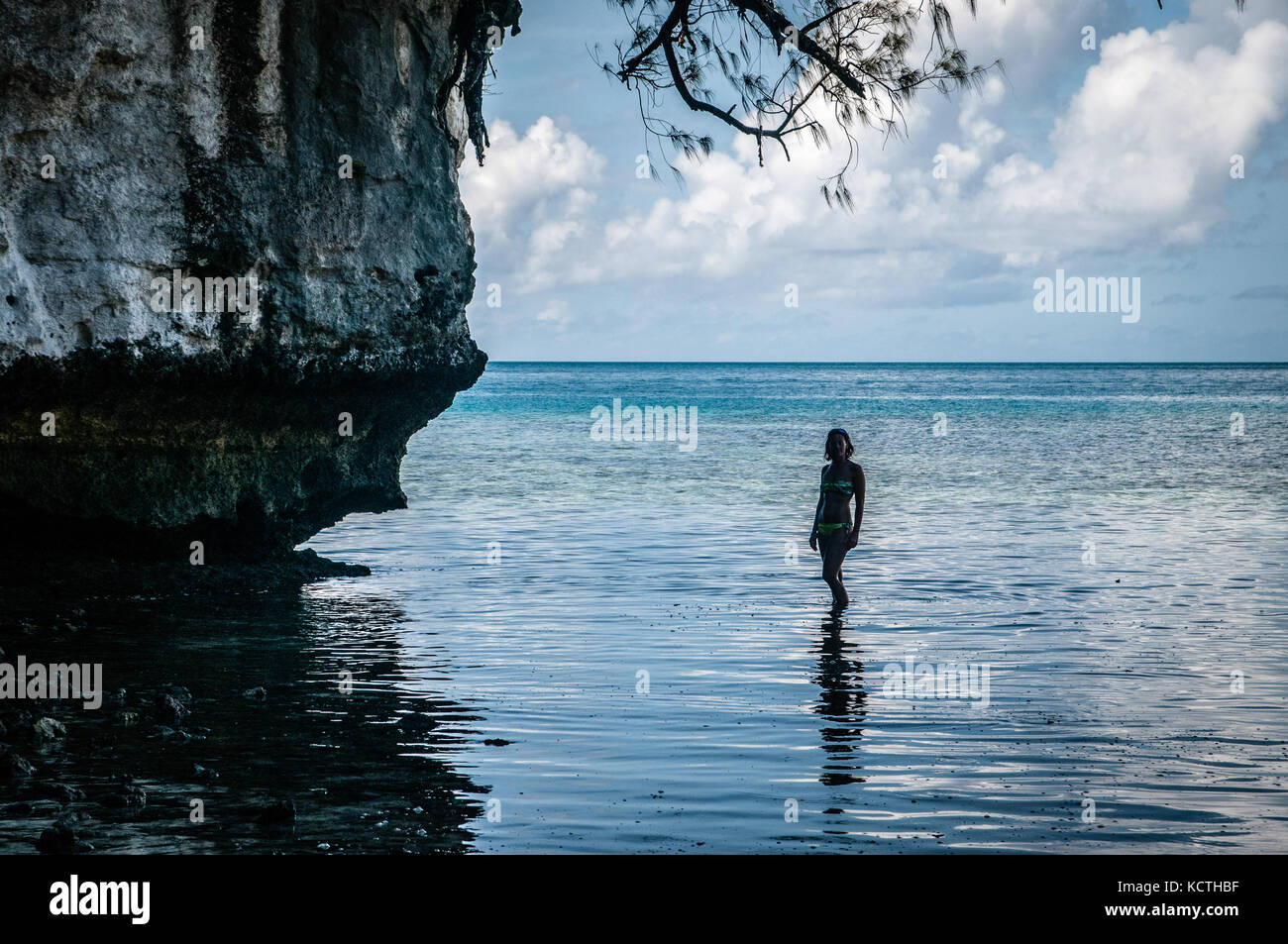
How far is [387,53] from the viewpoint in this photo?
45.3 ft

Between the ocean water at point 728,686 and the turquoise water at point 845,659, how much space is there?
4 cm

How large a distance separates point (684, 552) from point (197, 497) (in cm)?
715

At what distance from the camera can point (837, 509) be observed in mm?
13109

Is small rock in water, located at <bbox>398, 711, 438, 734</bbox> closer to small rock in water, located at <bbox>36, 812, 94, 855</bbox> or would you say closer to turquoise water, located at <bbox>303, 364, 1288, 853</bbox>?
turquoise water, located at <bbox>303, 364, 1288, 853</bbox>

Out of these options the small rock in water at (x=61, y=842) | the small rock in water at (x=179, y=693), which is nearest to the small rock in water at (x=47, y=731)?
the small rock in water at (x=179, y=693)

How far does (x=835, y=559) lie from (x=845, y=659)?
2.32m

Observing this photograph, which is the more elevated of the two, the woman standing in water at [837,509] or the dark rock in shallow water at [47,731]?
the woman standing in water at [837,509]

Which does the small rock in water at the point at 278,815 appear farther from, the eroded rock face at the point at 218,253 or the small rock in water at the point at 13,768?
the eroded rock face at the point at 218,253

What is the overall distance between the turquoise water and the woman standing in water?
59cm

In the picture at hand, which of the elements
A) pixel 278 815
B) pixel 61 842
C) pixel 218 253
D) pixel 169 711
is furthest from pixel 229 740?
pixel 218 253

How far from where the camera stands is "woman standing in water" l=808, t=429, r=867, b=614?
42.1 ft

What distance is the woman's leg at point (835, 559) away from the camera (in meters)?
13.1
